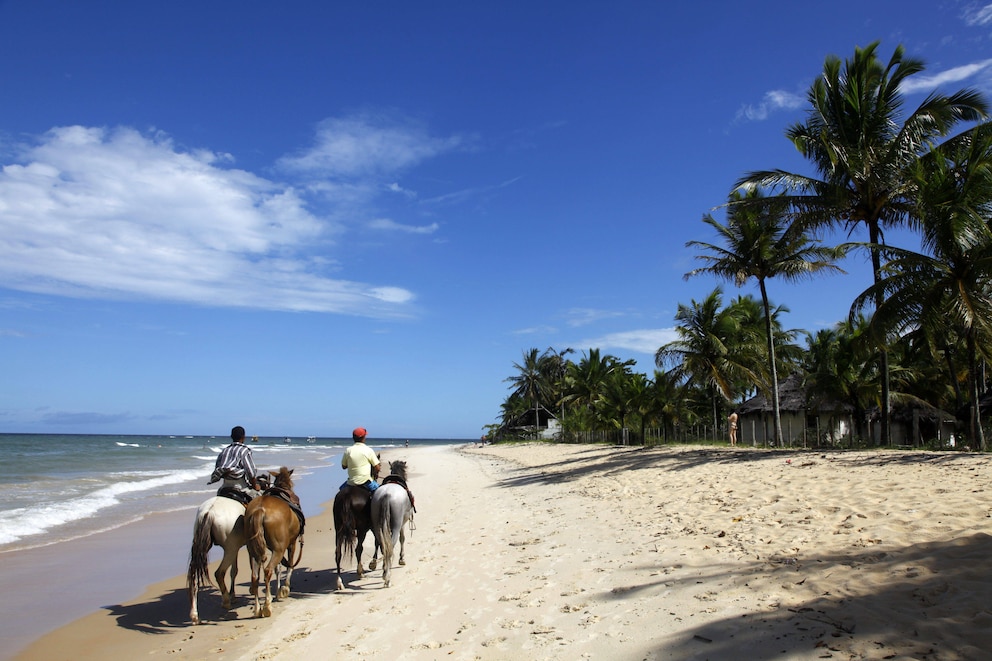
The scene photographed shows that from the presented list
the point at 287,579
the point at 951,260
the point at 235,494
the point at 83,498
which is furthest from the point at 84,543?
the point at 951,260

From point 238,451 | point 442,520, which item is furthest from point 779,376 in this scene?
point 238,451

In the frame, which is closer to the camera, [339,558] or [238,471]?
[238,471]

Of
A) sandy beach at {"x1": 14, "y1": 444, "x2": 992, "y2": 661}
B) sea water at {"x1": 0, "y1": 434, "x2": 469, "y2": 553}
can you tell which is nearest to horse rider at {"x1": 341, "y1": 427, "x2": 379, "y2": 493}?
sandy beach at {"x1": 14, "y1": 444, "x2": 992, "y2": 661}

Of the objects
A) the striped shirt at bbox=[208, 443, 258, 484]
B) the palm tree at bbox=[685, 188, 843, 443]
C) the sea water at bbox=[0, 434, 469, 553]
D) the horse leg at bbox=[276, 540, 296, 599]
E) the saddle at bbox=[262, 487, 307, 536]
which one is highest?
the palm tree at bbox=[685, 188, 843, 443]

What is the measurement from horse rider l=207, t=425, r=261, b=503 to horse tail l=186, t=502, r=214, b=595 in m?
0.63

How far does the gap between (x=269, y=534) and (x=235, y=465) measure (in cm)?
103

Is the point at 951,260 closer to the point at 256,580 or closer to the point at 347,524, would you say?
the point at 347,524

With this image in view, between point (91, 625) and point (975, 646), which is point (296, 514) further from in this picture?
point (975, 646)

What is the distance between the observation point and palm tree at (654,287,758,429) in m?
25.5

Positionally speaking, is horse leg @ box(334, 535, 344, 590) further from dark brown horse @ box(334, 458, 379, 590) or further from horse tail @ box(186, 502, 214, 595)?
horse tail @ box(186, 502, 214, 595)

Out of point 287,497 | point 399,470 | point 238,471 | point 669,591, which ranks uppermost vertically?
point 238,471

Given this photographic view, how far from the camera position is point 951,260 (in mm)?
13164

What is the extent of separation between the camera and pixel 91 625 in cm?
677

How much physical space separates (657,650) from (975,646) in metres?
1.99
